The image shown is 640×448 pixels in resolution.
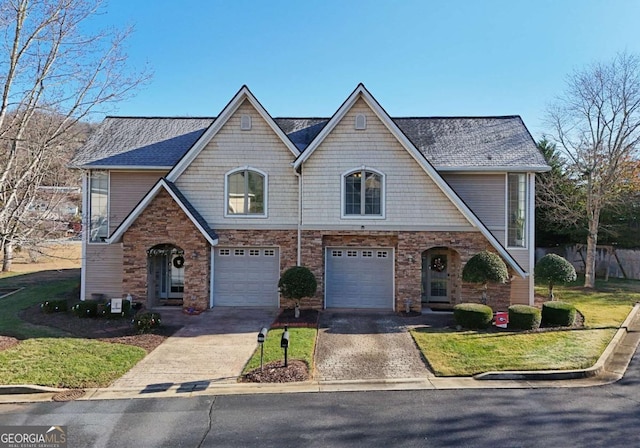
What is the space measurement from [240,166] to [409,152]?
634 cm

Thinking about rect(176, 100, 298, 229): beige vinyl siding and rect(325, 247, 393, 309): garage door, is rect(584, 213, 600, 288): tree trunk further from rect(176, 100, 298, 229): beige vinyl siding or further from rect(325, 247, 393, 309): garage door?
rect(176, 100, 298, 229): beige vinyl siding

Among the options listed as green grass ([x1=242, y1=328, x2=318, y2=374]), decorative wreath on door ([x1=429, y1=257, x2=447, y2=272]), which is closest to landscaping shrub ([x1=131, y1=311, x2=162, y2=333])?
green grass ([x1=242, y1=328, x2=318, y2=374])

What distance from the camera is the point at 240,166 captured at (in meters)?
16.1

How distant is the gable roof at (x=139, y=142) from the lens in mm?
16750

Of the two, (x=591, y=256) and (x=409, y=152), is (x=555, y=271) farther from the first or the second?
(x=591, y=256)

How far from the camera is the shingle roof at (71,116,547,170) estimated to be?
54.4ft

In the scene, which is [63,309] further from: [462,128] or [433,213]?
[462,128]

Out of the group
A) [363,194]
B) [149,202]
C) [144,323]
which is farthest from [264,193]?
[144,323]

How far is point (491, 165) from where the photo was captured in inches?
636

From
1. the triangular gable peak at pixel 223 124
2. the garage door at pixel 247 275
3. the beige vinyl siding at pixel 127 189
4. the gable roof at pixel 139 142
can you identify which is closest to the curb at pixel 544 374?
the garage door at pixel 247 275

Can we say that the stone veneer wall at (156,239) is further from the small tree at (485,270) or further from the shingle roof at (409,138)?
the small tree at (485,270)

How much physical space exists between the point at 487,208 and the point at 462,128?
4.27 m

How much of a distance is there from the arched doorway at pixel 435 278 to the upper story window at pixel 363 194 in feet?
10.5

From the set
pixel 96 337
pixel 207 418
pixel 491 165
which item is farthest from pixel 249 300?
Answer: pixel 491 165
